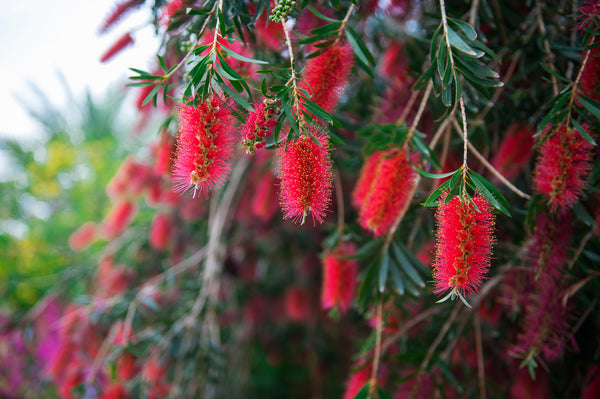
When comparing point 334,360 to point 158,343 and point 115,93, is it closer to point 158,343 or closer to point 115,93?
point 158,343

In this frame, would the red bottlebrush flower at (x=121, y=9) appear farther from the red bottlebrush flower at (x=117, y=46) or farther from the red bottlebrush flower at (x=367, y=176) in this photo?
the red bottlebrush flower at (x=367, y=176)

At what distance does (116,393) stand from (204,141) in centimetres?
144

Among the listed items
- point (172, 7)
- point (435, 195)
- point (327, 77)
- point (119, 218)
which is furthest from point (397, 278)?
point (119, 218)

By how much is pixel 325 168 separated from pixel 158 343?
124 centimetres

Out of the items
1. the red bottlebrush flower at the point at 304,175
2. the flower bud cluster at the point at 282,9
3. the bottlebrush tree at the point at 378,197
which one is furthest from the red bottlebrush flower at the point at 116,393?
the flower bud cluster at the point at 282,9

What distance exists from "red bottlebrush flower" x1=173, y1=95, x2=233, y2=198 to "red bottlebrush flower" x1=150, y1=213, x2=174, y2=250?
142 centimetres

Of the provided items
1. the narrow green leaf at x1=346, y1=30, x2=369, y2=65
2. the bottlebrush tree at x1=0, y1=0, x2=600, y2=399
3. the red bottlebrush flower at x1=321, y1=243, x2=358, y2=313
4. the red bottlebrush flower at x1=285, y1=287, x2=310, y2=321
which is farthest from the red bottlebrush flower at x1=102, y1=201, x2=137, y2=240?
the narrow green leaf at x1=346, y1=30, x2=369, y2=65

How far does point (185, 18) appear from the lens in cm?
110

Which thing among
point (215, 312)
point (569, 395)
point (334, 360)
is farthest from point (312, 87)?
point (334, 360)

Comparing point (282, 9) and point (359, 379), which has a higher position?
point (282, 9)

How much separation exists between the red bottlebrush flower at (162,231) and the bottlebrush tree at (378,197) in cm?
1

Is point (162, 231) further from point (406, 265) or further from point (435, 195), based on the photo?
point (435, 195)

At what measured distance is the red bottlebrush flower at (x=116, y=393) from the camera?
1622 mm

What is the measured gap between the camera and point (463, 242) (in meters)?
0.70
